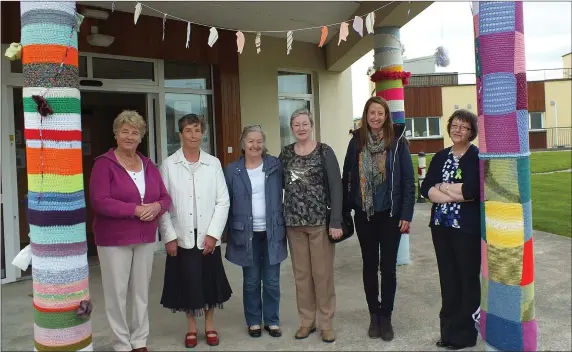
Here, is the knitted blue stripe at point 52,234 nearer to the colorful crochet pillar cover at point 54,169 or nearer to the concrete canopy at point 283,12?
the colorful crochet pillar cover at point 54,169

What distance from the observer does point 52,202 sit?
2.34 meters

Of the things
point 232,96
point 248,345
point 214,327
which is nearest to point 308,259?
point 248,345

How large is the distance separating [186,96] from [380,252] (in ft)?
13.8

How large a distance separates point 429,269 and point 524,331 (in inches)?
109

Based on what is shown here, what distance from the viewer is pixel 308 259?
10.9 feet

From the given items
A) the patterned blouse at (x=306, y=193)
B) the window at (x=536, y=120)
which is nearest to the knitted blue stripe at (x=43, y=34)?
the patterned blouse at (x=306, y=193)

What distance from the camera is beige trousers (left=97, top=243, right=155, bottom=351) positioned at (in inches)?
114

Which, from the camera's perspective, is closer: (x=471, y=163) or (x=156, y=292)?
(x=471, y=163)

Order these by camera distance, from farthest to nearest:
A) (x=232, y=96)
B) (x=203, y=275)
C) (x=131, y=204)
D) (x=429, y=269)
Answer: (x=232, y=96) → (x=429, y=269) → (x=203, y=275) → (x=131, y=204)

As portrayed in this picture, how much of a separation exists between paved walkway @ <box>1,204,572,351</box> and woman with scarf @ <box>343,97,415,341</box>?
0.98 feet

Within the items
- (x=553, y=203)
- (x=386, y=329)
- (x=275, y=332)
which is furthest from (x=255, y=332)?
(x=553, y=203)

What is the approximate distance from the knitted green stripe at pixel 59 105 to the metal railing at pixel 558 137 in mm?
30179

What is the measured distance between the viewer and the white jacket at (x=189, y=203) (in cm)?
311

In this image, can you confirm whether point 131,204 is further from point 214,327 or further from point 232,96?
point 232,96
